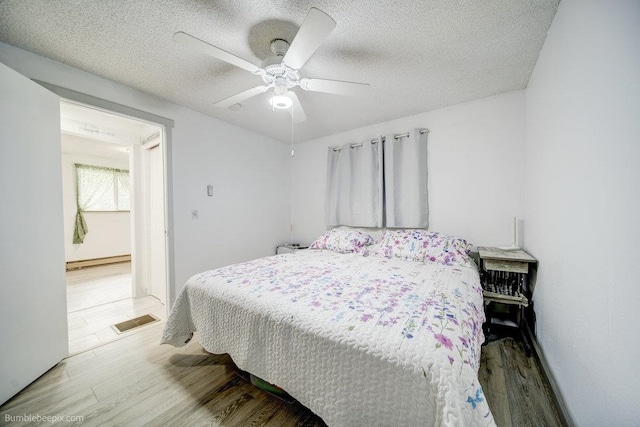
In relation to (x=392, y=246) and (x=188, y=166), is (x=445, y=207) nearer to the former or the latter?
(x=392, y=246)

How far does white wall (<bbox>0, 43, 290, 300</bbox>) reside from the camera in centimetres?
200

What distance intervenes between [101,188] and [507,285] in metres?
7.15

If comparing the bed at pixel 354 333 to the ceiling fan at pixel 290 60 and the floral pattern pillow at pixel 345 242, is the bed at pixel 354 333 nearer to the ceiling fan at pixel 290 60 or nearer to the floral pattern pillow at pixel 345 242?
the floral pattern pillow at pixel 345 242

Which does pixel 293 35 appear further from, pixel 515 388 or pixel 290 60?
pixel 515 388

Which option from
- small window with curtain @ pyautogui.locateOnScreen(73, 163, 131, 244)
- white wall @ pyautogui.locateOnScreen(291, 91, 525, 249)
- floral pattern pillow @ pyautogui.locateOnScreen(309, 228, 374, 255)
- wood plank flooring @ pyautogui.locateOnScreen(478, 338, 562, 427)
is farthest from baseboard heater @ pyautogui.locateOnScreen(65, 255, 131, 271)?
wood plank flooring @ pyautogui.locateOnScreen(478, 338, 562, 427)

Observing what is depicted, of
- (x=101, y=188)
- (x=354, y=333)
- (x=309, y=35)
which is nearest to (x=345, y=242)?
(x=354, y=333)

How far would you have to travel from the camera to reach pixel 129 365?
1727 millimetres

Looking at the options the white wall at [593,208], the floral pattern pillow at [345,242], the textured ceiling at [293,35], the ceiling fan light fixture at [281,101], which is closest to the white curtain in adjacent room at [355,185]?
the floral pattern pillow at [345,242]

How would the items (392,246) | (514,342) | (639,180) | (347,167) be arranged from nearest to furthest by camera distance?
(639,180) < (514,342) < (392,246) < (347,167)

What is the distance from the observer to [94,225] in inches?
191

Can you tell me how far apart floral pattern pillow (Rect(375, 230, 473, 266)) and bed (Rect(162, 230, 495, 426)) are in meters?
0.15

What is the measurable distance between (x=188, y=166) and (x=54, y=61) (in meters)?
1.20

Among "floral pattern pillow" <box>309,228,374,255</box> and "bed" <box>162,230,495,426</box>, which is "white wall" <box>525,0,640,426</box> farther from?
"floral pattern pillow" <box>309,228,374,255</box>

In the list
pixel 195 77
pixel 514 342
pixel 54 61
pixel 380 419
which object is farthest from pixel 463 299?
pixel 54 61
